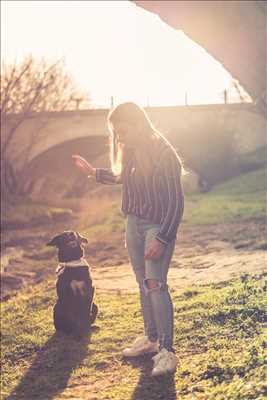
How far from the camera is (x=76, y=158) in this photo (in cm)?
457

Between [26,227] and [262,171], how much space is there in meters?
11.0

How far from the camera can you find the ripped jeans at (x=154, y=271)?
13.5ft

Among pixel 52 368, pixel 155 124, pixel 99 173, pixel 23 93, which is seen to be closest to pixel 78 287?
pixel 52 368

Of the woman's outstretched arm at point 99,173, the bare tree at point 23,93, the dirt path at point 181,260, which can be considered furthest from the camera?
the bare tree at point 23,93

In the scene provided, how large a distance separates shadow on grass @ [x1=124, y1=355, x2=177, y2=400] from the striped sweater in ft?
3.15

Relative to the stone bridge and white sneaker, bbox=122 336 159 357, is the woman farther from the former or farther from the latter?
the stone bridge

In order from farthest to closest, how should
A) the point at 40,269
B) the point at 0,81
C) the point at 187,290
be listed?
the point at 0,81 < the point at 40,269 < the point at 187,290

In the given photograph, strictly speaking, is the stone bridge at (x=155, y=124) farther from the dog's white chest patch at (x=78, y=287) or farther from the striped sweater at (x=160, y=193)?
the striped sweater at (x=160, y=193)

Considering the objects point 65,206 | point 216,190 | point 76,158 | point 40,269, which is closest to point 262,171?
point 216,190

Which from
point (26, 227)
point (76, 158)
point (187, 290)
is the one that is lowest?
point (26, 227)

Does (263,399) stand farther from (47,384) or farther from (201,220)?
(201,220)

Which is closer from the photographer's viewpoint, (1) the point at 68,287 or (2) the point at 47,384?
(2) the point at 47,384

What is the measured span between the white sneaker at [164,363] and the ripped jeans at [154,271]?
4cm

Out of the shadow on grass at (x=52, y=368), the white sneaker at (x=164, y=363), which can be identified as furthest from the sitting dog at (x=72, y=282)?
the white sneaker at (x=164, y=363)
